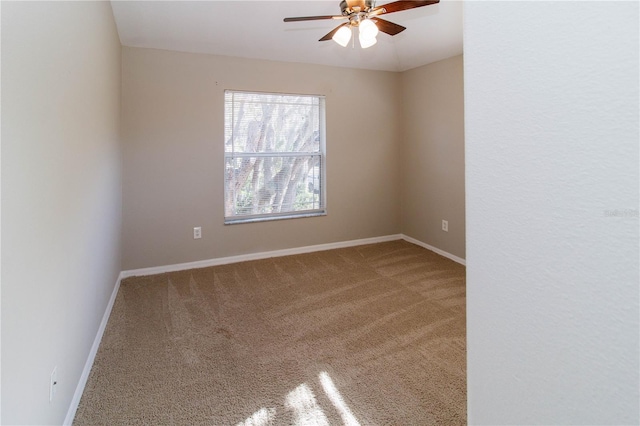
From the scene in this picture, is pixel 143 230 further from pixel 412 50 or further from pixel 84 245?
pixel 412 50

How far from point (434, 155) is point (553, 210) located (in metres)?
4.00

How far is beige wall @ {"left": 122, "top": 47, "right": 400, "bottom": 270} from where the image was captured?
11.8 feet

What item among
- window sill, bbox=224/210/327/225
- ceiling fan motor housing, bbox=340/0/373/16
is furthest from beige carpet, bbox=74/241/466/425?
ceiling fan motor housing, bbox=340/0/373/16

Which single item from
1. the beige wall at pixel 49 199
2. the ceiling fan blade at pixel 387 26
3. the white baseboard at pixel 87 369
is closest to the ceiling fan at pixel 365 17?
the ceiling fan blade at pixel 387 26

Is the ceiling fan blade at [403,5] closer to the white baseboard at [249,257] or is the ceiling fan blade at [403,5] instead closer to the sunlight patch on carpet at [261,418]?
the sunlight patch on carpet at [261,418]

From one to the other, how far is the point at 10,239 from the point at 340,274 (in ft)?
9.54

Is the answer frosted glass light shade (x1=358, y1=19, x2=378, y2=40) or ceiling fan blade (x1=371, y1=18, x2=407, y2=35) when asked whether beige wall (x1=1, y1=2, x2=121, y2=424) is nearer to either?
frosted glass light shade (x1=358, y1=19, x2=378, y2=40)

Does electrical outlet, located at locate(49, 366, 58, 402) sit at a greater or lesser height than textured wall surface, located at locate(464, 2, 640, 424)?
lesser

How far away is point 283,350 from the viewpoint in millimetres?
2316

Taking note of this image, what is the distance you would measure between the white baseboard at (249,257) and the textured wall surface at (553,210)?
11.8 ft

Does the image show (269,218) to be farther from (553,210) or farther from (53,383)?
(553,210)

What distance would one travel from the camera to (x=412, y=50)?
4.01 meters

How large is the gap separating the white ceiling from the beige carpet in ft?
7.54

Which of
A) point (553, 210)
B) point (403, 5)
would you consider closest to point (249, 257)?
point (403, 5)
